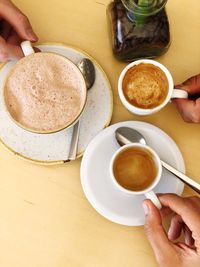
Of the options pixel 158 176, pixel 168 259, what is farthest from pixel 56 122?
pixel 168 259

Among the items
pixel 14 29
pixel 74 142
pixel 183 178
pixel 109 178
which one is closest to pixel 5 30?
pixel 14 29

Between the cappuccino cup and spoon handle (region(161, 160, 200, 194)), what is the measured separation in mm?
216

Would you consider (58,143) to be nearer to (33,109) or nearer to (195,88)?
(33,109)

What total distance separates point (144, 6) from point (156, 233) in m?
0.45

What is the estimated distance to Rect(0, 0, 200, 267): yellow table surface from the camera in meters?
0.85

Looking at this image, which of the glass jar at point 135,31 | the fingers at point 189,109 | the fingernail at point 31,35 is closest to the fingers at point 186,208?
the fingers at point 189,109

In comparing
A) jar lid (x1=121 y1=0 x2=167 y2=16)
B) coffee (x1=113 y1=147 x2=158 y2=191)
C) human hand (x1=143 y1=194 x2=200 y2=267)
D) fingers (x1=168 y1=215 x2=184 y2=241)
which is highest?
jar lid (x1=121 y1=0 x2=167 y2=16)

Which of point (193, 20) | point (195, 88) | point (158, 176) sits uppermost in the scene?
point (193, 20)

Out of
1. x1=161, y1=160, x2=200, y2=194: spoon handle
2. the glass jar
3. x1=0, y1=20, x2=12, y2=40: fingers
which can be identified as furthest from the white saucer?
x1=0, y1=20, x2=12, y2=40: fingers

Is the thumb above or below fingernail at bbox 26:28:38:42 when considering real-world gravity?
below

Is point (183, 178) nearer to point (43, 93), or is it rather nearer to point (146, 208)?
point (146, 208)

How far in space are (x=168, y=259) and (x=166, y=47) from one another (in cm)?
46

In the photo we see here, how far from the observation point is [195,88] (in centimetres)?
87

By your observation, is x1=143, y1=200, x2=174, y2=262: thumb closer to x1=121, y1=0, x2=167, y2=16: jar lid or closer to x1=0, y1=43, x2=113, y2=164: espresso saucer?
x1=0, y1=43, x2=113, y2=164: espresso saucer
